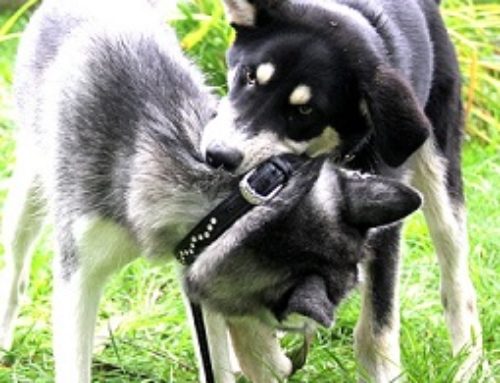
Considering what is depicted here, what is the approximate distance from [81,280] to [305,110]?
3.22 ft

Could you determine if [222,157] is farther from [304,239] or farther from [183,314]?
[183,314]

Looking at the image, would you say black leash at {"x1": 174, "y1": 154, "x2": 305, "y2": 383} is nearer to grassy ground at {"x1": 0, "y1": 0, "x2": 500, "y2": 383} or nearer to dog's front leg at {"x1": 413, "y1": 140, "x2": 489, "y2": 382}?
grassy ground at {"x1": 0, "y1": 0, "x2": 500, "y2": 383}

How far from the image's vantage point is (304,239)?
141 inches

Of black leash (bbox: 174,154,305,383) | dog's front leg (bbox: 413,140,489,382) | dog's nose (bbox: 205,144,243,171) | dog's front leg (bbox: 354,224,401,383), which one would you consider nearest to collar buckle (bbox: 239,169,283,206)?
black leash (bbox: 174,154,305,383)

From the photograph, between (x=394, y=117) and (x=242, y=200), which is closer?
(x=242, y=200)

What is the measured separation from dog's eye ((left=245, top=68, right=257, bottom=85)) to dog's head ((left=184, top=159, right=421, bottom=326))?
0.76 metres

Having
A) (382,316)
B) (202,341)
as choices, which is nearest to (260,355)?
(202,341)

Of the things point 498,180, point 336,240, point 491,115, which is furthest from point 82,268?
point 491,115

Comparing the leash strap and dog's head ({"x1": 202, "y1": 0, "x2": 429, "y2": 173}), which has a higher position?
dog's head ({"x1": 202, "y1": 0, "x2": 429, "y2": 173})

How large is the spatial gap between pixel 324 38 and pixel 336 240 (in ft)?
3.56

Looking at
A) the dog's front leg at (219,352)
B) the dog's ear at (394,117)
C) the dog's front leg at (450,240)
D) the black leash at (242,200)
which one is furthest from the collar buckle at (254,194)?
the dog's front leg at (450,240)

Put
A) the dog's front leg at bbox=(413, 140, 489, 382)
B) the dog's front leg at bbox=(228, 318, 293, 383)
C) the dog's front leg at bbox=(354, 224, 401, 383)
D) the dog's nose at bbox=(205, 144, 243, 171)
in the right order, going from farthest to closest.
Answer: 1. the dog's front leg at bbox=(413, 140, 489, 382)
2. the dog's front leg at bbox=(354, 224, 401, 383)
3. the dog's front leg at bbox=(228, 318, 293, 383)
4. the dog's nose at bbox=(205, 144, 243, 171)

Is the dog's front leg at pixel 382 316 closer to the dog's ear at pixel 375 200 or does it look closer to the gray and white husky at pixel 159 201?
the gray and white husky at pixel 159 201

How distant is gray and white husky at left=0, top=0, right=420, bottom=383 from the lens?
3.57m
